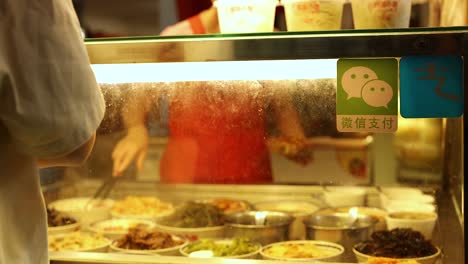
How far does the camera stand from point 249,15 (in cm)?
175

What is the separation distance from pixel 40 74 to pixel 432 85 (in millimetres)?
907

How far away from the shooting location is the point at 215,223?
2.50m

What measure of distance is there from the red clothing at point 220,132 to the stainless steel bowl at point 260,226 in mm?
163

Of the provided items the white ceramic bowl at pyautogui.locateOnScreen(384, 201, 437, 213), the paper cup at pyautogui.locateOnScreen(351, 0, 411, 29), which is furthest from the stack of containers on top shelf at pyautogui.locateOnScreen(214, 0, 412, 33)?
the white ceramic bowl at pyautogui.locateOnScreen(384, 201, 437, 213)

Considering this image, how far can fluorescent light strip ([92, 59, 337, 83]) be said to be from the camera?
63.4 inches

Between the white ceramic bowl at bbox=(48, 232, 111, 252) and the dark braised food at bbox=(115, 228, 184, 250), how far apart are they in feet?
0.22

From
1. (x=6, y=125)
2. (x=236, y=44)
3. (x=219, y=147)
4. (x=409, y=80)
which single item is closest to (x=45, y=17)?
(x=6, y=125)

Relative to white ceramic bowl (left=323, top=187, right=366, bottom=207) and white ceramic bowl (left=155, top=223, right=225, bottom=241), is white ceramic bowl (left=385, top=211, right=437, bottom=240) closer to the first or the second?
white ceramic bowl (left=323, top=187, right=366, bottom=207)

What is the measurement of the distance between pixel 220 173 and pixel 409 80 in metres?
1.29

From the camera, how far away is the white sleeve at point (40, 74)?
44.6 inches

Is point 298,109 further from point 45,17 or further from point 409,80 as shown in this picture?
point 45,17

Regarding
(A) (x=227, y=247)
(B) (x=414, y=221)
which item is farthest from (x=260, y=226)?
(B) (x=414, y=221)

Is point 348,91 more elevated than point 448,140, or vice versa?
point 348,91

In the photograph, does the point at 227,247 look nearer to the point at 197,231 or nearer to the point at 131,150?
the point at 197,231
